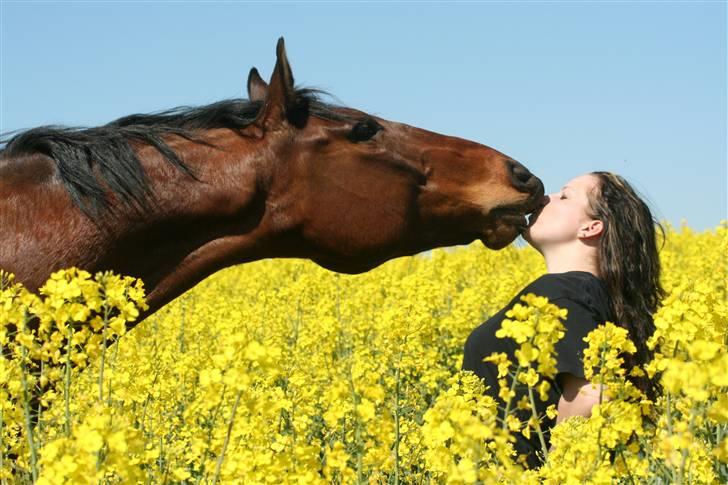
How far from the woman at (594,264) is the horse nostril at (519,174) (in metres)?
0.29

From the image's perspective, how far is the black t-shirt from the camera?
13.0 ft

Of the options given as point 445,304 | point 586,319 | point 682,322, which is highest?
point 682,322

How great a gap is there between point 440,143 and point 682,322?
75.3 inches

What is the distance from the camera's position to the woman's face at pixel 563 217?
4.32m

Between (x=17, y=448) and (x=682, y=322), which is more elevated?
(x=682, y=322)

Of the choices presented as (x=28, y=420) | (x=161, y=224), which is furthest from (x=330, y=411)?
(x=161, y=224)

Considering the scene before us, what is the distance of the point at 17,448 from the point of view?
2689mm

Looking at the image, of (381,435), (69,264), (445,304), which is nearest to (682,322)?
(381,435)

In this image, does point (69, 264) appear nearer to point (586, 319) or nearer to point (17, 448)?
point (17, 448)

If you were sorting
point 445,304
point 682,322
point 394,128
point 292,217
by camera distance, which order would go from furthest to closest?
point 445,304, point 394,128, point 292,217, point 682,322

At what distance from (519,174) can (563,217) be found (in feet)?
1.31

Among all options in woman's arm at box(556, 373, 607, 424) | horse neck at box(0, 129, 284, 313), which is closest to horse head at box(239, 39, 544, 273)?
horse neck at box(0, 129, 284, 313)

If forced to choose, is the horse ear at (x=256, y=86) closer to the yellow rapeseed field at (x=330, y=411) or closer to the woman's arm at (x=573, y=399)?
the yellow rapeseed field at (x=330, y=411)

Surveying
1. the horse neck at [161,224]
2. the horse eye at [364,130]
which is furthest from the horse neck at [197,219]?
the horse eye at [364,130]
